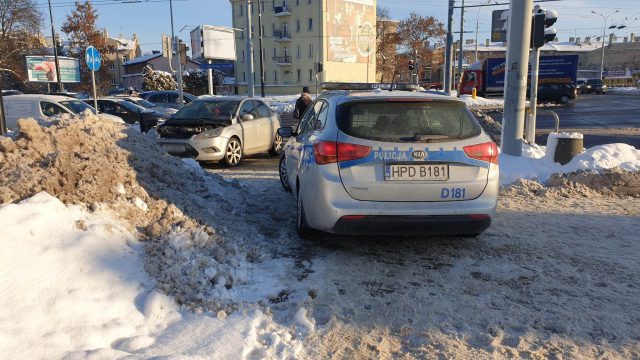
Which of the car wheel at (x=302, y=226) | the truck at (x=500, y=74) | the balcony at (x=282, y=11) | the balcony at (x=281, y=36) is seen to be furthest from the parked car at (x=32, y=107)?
the balcony at (x=281, y=36)

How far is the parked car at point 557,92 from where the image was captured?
39062 millimetres

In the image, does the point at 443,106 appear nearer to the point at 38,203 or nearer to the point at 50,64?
the point at 38,203

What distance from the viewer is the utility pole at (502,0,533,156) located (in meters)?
9.10

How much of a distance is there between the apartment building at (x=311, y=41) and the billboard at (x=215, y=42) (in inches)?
1110

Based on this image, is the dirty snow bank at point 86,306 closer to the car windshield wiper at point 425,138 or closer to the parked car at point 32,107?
the car windshield wiper at point 425,138

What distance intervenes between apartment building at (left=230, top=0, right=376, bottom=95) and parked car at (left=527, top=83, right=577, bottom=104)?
27407 mm

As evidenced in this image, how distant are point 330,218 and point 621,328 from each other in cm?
→ 233

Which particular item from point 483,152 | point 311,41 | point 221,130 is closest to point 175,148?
point 221,130

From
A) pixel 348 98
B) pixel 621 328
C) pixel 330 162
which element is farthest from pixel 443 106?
pixel 621 328

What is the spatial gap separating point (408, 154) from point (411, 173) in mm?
168

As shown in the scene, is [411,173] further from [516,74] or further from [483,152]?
[516,74]

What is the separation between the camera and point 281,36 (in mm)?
64500

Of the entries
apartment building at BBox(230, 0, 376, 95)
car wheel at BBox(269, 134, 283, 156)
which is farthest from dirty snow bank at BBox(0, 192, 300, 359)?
apartment building at BBox(230, 0, 376, 95)

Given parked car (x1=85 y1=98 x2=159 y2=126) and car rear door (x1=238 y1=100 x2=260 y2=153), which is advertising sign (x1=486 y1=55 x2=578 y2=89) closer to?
parked car (x1=85 y1=98 x2=159 y2=126)
